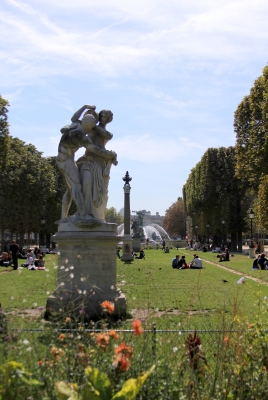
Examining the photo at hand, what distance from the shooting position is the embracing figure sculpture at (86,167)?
11.1m

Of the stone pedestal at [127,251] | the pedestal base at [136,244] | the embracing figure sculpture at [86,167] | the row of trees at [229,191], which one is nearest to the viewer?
the embracing figure sculpture at [86,167]

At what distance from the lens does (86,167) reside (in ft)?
36.9

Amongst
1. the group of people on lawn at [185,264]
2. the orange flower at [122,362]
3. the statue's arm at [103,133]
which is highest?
the statue's arm at [103,133]

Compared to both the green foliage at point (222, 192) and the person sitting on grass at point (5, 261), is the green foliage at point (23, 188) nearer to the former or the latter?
the person sitting on grass at point (5, 261)

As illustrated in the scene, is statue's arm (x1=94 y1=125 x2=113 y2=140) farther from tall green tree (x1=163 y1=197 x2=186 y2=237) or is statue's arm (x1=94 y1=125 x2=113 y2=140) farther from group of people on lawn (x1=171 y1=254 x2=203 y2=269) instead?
tall green tree (x1=163 y1=197 x2=186 y2=237)

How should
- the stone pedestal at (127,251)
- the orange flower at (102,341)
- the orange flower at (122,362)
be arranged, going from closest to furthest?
the orange flower at (122,362), the orange flower at (102,341), the stone pedestal at (127,251)

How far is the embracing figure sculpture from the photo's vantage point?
36.4 ft

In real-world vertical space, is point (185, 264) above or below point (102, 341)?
below

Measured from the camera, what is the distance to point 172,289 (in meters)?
16.8

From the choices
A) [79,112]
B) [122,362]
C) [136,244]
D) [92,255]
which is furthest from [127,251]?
[122,362]

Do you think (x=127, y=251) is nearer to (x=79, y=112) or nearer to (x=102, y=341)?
(x=79, y=112)

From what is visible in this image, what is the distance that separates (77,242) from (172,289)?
22.2 feet

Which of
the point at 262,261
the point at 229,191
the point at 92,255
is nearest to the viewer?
the point at 92,255

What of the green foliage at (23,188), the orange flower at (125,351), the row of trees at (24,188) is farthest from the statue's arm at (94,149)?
the green foliage at (23,188)
